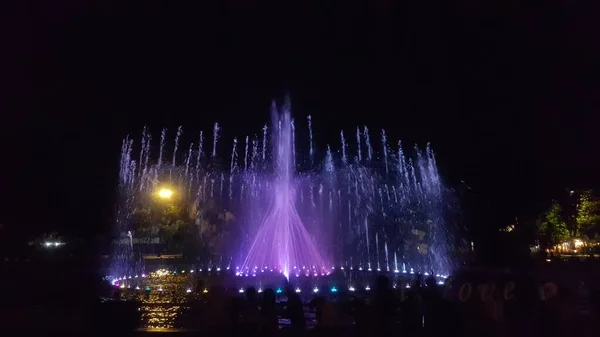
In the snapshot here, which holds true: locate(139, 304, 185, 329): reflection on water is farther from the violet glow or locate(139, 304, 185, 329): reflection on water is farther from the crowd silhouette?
the violet glow

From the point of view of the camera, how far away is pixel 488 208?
20219 millimetres

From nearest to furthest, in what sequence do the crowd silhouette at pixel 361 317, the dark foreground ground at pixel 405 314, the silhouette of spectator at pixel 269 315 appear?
the crowd silhouette at pixel 361 317
the dark foreground ground at pixel 405 314
the silhouette of spectator at pixel 269 315

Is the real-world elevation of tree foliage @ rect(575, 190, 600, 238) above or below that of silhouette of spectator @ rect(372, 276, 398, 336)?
above

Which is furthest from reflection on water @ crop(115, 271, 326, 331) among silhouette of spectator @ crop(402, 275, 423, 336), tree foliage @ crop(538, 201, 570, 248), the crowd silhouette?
tree foliage @ crop(538, 201, 570, 248)

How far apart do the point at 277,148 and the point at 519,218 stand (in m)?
14.0

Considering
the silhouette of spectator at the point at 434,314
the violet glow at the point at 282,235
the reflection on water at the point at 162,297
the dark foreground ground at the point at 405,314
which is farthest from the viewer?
the violet glow at the point at 282,235

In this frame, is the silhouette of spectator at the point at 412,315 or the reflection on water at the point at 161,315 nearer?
the silhouette of spectator at the point at 412,315

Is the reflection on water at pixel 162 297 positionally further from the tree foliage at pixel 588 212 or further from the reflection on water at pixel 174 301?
the tree foliage at pixel 588 212

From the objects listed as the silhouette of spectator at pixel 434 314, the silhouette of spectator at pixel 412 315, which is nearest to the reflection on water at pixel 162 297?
the silhouette of spectator at pixel 412 315

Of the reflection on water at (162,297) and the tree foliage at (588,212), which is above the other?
the tree foliage at (588,212)

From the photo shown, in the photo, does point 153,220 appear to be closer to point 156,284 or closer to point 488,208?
point 156,284

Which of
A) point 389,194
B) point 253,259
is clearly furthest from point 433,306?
point 389,194

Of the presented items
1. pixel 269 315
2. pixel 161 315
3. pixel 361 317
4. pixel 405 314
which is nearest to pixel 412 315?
pixel 405 314

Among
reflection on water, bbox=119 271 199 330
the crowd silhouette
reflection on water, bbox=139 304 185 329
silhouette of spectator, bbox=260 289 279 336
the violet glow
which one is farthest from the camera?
the violet glow
